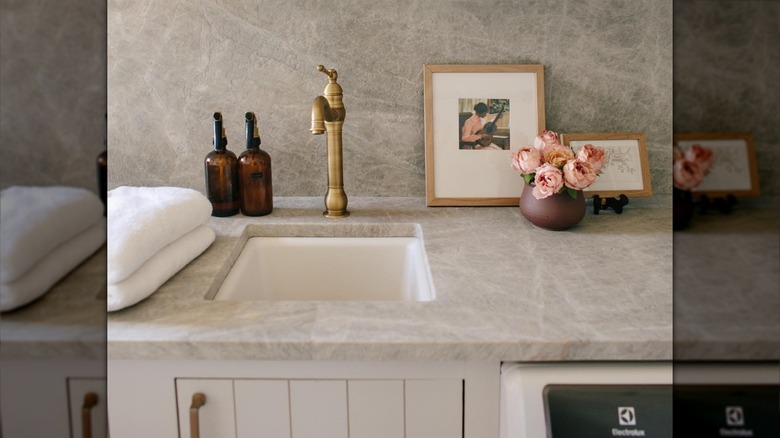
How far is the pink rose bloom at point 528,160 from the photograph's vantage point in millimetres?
1523

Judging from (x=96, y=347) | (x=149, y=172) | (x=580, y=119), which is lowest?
(x=96, y=347)

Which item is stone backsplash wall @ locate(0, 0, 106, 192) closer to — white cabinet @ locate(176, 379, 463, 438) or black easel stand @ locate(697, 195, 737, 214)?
black easel stand @ locate(697, 195, 737, 214)

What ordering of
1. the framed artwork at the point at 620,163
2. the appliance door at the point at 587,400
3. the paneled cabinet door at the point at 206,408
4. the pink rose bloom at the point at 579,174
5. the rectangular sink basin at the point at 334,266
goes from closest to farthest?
the appliance door at the point at 587,400 → the paneled cabinet door at the point at 206,408 → the pink rose bloom at the point at 579,174 → the rectangular sink basin at the point at 334,266 → the framed artwork at the point at 620,163

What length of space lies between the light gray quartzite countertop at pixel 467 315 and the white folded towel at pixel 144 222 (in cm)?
7

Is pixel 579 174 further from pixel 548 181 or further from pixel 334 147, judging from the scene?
pixel 334 147

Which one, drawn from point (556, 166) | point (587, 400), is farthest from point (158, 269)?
point (556, 166)

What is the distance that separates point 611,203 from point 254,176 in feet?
2.80

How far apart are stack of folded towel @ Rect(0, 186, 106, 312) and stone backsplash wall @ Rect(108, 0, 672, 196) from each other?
163 centimetres

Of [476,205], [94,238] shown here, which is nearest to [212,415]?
[476,205]

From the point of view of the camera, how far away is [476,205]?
68.4 inches

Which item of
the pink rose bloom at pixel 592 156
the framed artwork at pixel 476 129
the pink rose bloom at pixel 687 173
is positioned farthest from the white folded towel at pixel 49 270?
the framed artwork at pixel 476 129

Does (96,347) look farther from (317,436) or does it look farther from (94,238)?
(317,436)

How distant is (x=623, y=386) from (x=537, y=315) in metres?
0.16

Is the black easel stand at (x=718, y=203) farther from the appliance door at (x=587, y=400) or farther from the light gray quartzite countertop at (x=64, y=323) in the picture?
the appliance door at (x=587, y=400)
